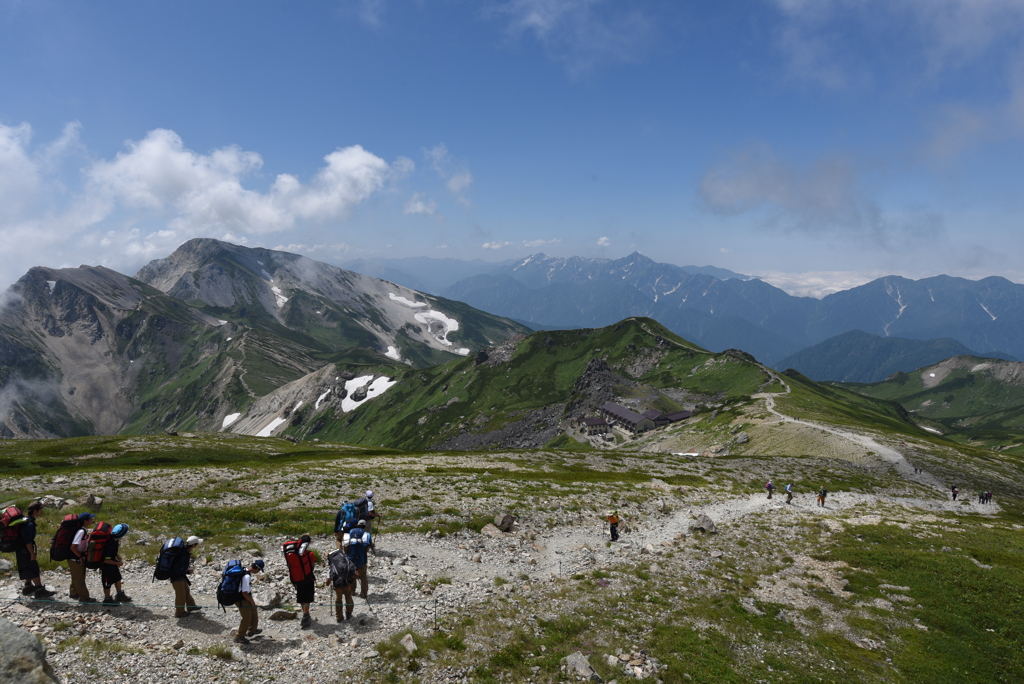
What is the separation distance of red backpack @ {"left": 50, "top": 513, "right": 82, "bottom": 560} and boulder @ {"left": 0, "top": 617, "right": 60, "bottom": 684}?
7.36 meters

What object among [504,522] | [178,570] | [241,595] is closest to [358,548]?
[241,595]

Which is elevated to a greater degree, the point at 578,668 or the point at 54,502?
the point at 54,502

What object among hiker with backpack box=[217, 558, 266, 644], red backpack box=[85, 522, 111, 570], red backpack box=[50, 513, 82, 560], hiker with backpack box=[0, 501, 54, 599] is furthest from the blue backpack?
hiker with backpack box=[0, 501, 54, 599]

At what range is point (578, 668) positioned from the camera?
15586mm

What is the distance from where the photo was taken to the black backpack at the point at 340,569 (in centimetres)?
1748

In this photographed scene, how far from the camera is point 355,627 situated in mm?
17375

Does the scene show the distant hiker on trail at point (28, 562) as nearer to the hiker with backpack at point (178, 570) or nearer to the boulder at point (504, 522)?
the hiker with backpack at point (178, 570)

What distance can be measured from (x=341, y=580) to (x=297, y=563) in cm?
215

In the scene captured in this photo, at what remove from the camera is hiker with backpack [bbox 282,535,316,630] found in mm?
16406

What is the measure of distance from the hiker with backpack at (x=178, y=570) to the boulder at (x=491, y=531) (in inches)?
680

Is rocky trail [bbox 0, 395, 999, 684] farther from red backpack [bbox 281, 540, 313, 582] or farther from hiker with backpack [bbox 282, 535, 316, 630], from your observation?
red backpack [bbox 281, 540, 313, 582]

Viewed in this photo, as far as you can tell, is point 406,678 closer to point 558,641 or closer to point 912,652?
point 558,641

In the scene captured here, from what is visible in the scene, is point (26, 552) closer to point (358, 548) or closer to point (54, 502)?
point (358, 548)

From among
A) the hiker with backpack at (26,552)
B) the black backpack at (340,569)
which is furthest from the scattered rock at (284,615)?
the hiker with backpack at (26,552)
